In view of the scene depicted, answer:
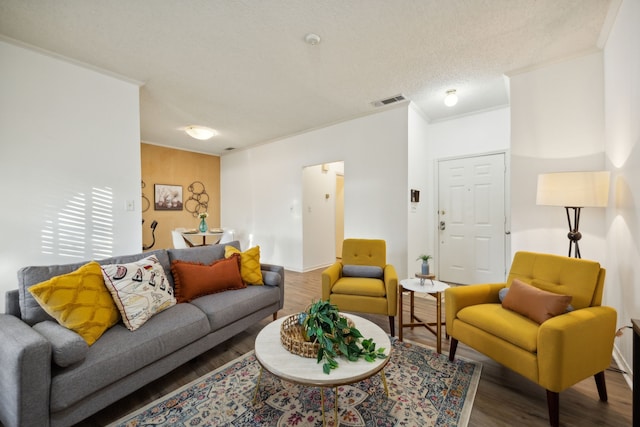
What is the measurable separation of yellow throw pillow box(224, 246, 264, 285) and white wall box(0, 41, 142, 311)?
131 centimetres

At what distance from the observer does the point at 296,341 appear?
56.9 inches

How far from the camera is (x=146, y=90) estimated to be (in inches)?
130

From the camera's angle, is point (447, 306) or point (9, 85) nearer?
point (447, 306)

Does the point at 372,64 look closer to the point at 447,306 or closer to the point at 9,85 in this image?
the point at 447,306

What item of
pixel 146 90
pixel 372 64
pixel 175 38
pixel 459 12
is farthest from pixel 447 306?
pixel 146 90

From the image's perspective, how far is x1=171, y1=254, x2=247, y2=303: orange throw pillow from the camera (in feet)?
7.25

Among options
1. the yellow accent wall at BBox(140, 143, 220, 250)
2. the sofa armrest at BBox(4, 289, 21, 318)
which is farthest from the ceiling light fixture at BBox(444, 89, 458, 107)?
the yellow accent wall at BBox(140, 143, 220, 250)

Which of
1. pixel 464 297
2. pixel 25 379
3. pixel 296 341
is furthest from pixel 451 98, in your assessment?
pixel 25 379

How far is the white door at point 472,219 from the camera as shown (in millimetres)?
3771

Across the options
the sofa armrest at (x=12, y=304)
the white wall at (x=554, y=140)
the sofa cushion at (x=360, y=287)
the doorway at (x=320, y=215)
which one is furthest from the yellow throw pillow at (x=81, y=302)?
the white wall at (x=554, y=140)

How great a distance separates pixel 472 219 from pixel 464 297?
7.76 feet

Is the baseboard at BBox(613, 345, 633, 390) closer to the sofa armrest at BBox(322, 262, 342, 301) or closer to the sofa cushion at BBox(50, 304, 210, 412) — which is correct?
the sofa armrest at BBox(322, 262, 342, 301)

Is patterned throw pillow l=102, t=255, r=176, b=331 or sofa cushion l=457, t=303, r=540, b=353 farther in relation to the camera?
patterned throw pillow l=102, t=255, r=176, b=331

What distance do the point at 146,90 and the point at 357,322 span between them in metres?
3.63
